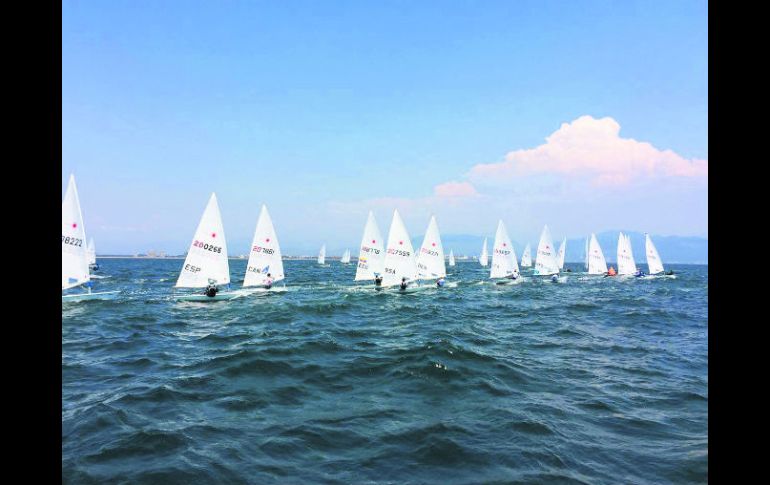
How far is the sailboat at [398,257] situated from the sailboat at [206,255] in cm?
1500

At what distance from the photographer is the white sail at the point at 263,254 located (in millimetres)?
36188

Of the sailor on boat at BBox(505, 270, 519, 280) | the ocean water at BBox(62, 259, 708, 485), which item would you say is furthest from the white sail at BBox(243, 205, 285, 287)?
the sailor on boat at BBox(505, 270, 519, 280)

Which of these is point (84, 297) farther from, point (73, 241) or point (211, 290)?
point (211, 290)

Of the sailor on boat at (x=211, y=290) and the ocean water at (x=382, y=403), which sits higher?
the sailor on boat at (x=211, y=290)

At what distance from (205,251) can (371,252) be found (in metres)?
16.5

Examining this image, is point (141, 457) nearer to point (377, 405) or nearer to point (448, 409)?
point (377, 405)

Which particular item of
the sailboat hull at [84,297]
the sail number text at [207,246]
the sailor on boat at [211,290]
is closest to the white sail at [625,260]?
the sail number text at [207,246]

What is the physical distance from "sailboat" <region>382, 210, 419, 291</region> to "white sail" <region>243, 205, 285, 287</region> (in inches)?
402

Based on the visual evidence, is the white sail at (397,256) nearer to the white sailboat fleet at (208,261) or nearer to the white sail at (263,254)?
the white sail at (263,254)

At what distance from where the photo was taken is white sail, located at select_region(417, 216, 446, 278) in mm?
43719

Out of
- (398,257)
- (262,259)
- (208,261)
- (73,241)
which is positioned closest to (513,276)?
(398,257)

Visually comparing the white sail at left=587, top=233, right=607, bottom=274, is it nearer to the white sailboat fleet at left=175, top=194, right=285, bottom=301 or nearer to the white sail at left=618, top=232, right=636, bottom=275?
the white sail at left=618, top=232, right=636, bottom=275

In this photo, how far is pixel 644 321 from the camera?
25.8 metres
